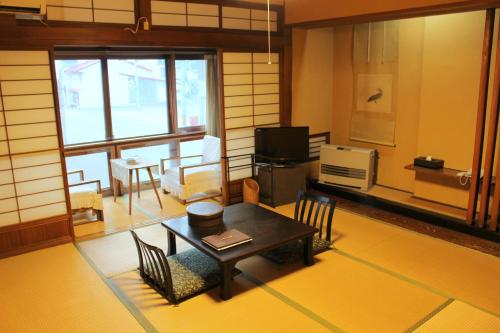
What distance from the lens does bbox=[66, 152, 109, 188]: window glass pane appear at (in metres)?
5.81

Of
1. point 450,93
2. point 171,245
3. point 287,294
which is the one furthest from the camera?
point 450,93

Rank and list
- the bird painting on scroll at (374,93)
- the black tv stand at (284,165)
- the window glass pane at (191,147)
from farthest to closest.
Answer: the window glass pane at (191,147), the bird painting on scroll at (374,93), the black tv stand at (284,165)

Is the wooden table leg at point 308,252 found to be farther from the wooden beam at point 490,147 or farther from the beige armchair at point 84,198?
the beige armchair at point 84,198

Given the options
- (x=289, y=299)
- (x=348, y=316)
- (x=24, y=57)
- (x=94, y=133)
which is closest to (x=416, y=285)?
(x=348, y=316)

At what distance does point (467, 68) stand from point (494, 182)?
133 centimetres

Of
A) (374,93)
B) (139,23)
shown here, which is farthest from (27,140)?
(374,93)

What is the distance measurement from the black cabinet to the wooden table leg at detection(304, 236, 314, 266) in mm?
1704

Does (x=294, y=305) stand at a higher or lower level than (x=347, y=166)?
lower

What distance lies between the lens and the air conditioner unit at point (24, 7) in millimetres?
3592

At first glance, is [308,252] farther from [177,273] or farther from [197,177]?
[197,177]

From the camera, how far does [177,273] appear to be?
11.5 feet

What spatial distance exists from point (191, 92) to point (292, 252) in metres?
3.63

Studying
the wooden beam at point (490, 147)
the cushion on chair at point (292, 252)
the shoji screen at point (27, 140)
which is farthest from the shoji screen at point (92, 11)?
the wooden beam at point (490, 147)

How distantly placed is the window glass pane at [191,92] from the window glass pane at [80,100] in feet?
3.99
